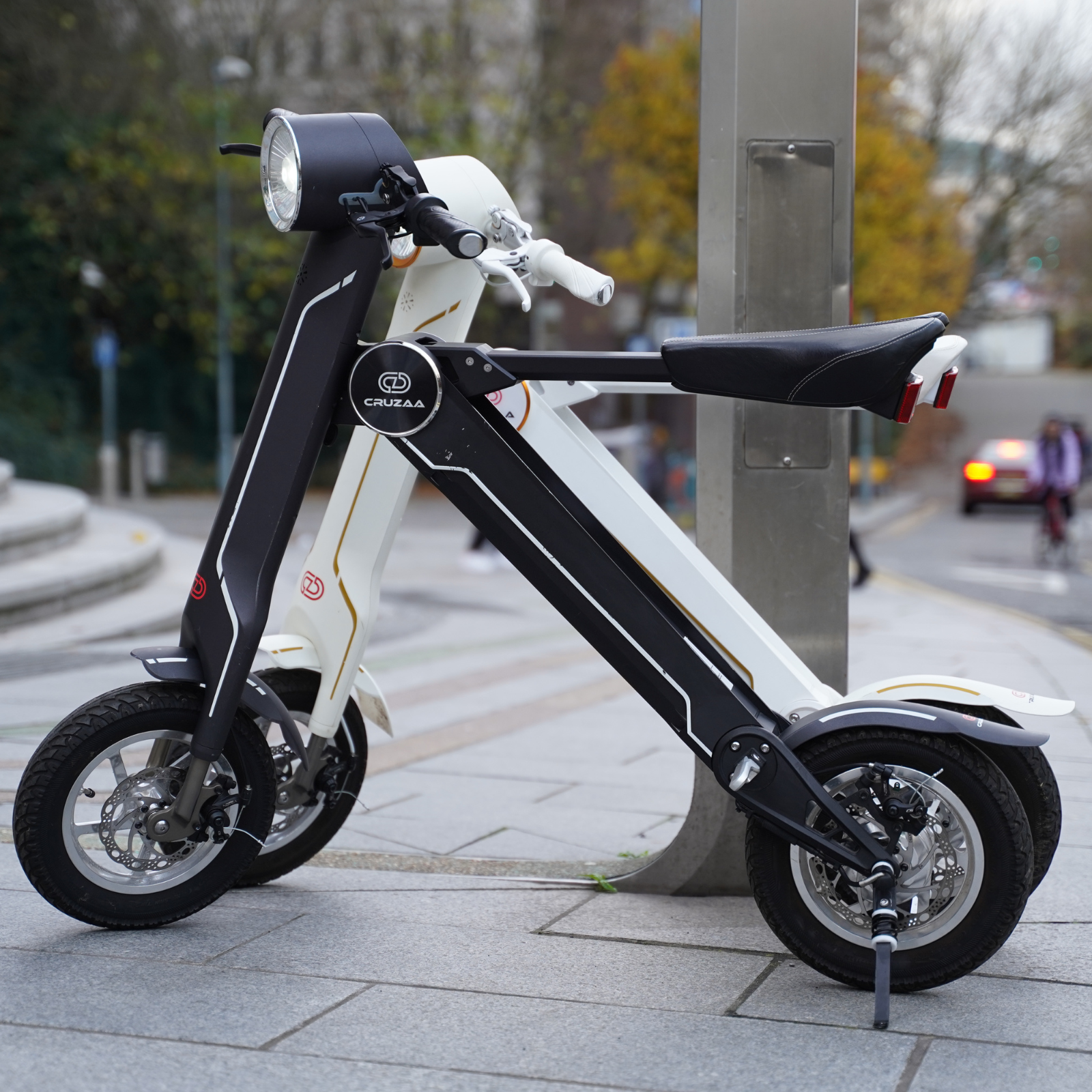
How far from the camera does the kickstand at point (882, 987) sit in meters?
2.82

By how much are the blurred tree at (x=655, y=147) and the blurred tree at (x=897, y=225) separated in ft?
9.20

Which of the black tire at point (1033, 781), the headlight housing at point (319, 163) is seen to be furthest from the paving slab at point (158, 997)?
the headlight housing at point (319, 163)

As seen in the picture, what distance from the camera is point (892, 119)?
28.8 meters

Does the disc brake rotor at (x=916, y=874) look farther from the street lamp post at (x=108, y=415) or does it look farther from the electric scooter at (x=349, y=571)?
the street lamp post at (x=108, y=415)

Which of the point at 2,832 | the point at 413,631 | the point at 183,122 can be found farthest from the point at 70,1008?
the point at 183,122

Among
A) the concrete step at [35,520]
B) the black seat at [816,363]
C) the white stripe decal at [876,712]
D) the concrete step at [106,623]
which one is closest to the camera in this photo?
the black seat at [816,363]

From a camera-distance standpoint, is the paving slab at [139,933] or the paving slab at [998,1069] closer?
the paving slab at [998,1069]

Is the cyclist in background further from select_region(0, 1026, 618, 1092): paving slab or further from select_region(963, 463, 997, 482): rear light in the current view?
select_region(0, 1026, 618, 1092): paving slab

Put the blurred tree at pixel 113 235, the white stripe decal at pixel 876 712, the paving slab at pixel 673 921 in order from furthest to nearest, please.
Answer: the blurred tree at pixel 113 235 → the paving slab at pixel 673 921 → the white stripe decal at pixel 876 712

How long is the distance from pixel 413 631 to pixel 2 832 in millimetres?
5567

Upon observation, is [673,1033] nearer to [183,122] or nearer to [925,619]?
[925,619]

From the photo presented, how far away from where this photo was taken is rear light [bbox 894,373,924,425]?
289cm

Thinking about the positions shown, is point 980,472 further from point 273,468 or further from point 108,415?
point 273,468

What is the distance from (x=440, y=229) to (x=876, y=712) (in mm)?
1345
